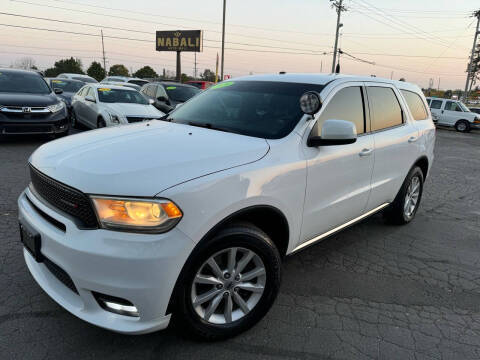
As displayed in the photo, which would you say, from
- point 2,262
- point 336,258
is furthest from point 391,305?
point 2,262

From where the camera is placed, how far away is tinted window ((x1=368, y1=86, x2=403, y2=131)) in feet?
12.3

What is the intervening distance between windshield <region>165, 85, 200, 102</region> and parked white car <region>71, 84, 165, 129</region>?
78.5 inches

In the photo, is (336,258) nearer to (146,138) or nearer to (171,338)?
(171,338)

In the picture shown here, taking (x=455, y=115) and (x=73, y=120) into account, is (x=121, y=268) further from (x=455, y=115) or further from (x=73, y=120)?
(x=455, y=115)

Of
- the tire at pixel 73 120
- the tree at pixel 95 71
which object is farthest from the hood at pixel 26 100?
the tree at pixel 95 71

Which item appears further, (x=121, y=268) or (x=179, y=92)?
(x=179, y=92)

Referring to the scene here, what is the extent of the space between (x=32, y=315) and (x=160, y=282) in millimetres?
1276

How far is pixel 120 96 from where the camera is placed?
1000 cm

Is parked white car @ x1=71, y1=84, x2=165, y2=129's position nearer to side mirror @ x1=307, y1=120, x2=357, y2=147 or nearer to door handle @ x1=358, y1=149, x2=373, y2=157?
door handle @ x1=358, y1=149, x2=373, y2=157

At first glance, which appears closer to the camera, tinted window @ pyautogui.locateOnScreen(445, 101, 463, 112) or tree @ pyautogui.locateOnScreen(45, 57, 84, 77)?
tinted window @ pyautogui.locateOnScreen(445, 101, 463, 112)

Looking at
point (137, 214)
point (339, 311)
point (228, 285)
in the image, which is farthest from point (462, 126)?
point (137, 214)

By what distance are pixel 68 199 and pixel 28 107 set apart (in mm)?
6918

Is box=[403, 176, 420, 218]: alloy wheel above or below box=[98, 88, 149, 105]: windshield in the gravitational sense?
below

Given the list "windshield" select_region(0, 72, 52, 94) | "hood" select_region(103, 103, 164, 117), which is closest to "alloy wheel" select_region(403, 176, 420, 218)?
"hood" select_region(103, 103, 164, 117)
